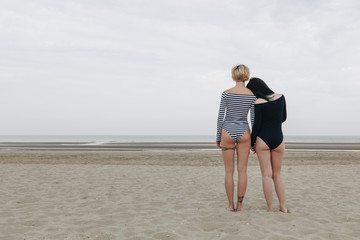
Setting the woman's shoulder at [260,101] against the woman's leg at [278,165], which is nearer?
the woman's shoulder at [260,101]

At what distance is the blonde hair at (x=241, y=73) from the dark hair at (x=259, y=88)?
0.44 feet

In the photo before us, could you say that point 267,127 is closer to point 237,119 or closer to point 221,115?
point 237,119

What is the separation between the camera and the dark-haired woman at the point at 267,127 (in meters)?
4.09

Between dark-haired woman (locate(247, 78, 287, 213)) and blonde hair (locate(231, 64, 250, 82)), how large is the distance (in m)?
0.13

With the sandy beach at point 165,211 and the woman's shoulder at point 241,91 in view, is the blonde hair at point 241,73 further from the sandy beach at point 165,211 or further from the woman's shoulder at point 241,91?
the sandy beach at point 165,211

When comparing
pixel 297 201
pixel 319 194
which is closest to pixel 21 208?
pixel 297 201

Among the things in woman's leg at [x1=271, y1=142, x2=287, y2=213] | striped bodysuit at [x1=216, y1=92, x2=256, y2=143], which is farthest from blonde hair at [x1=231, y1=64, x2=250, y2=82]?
woman's leg at [x1=271, y1=142, x2=287, y2=213]

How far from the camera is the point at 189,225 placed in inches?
146

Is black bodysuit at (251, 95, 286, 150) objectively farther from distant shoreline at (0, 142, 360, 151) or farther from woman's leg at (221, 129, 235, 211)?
distant shoreline at (0, 142, 360, 151)

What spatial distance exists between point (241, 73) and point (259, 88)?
1.24 feet

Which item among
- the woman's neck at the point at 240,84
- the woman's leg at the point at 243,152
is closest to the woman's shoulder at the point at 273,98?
the woman's neck at the point at 240,84

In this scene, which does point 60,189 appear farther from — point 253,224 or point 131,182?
point 253,224

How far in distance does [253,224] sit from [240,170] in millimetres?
882

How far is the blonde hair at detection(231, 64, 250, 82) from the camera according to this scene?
4184 millimetres
